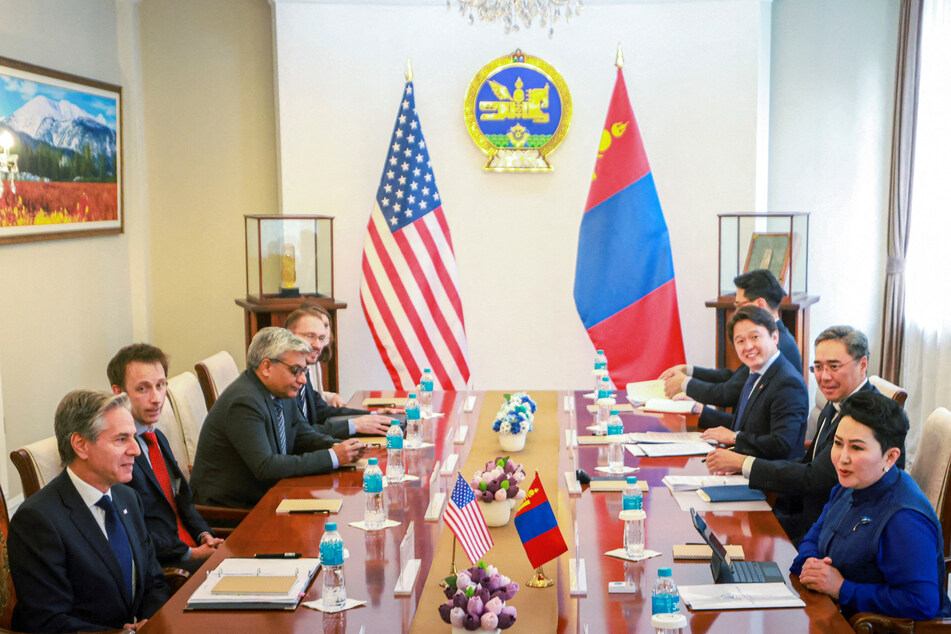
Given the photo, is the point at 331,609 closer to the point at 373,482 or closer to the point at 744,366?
the point at 373,482

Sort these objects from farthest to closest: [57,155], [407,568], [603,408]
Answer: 1. [57,155]
2. [603,408]
3. [407,568]

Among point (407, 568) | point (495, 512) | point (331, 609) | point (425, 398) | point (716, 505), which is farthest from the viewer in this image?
point (425, 398)

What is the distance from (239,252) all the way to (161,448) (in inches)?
137

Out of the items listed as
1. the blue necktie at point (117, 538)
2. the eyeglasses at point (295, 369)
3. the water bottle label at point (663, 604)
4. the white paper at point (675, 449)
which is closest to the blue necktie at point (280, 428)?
the eyeglasses at point (295, 369)

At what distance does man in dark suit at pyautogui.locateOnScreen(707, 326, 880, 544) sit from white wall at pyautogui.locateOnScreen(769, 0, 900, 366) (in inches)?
128

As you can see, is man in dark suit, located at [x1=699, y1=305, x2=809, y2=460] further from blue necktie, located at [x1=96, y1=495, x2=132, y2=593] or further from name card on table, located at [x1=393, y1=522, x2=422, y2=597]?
blue necktie, located at [x1=96, y1=495, x2=132, y2=593]

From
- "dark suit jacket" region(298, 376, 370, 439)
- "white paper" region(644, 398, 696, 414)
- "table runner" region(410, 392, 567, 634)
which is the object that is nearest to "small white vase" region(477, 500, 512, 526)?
"table runner" region(410, 392, 567, 634)

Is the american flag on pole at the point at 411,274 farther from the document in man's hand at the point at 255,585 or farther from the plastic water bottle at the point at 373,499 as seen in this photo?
the document in man's hand at the point at 255,585

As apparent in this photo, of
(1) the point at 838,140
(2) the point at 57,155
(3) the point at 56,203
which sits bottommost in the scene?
(3) the point at 56,203

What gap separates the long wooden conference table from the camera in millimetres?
2295

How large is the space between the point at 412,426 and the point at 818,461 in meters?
1.65

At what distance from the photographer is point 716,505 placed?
320 centimetres

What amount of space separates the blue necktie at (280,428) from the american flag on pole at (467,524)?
4.88ft

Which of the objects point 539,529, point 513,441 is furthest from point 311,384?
point 539,529
